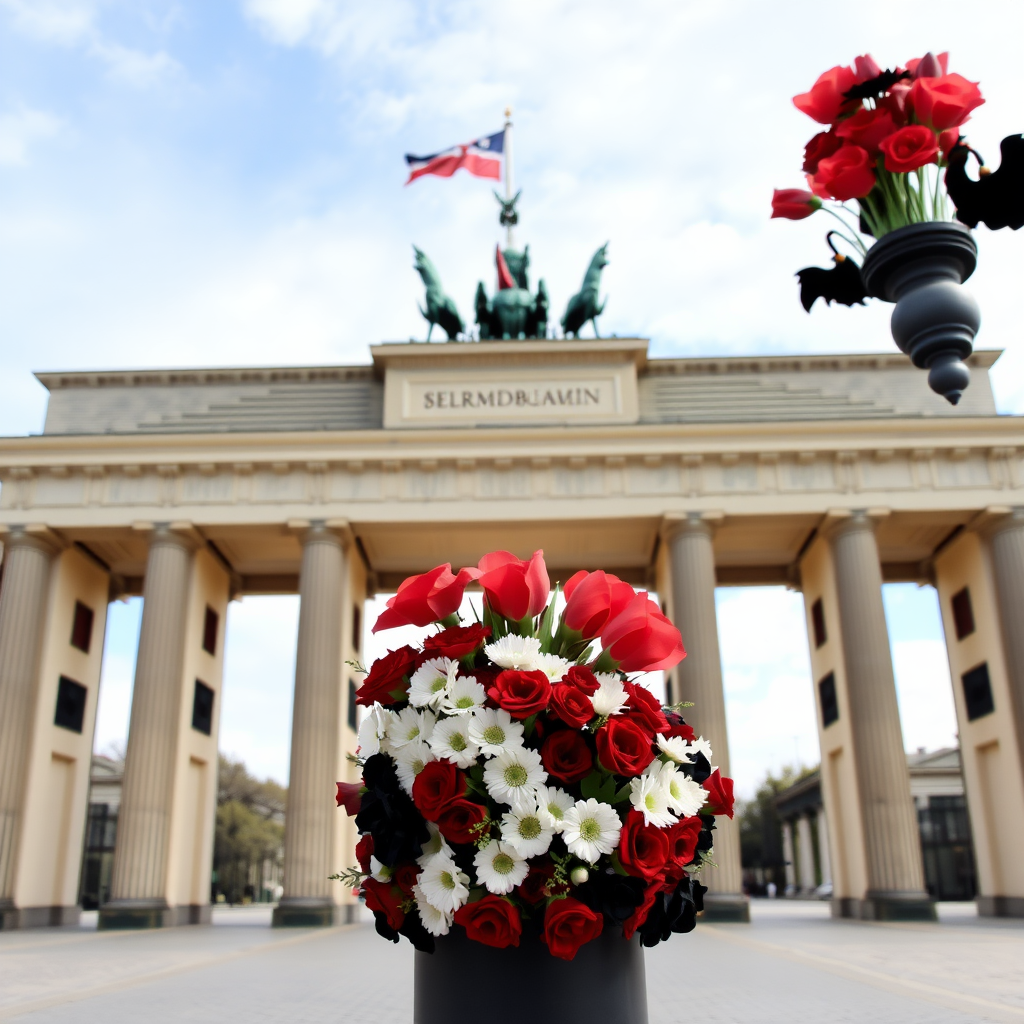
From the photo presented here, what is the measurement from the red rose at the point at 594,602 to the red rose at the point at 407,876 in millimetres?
835

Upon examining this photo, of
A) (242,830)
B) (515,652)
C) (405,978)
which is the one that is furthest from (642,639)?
(242,830)

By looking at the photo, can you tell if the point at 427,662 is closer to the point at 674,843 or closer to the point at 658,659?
the point at 658,659

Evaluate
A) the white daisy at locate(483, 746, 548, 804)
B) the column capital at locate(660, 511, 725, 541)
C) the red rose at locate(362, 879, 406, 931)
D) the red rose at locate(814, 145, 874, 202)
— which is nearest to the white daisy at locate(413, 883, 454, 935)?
the red rose at locate(362, 879, 406, 931)

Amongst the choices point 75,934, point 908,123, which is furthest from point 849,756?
point 908,123

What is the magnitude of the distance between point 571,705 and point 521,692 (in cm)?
14

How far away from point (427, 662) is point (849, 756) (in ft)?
88.3

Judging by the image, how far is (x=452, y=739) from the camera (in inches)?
110

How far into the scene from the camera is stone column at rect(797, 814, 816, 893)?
67.0m

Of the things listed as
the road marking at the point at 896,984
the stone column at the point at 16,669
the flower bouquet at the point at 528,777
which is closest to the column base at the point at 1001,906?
the road marking at the point at 896,984

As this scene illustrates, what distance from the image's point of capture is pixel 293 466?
27.4 meters

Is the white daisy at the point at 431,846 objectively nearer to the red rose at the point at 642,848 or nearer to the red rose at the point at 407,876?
the red rose at the point at 407,876

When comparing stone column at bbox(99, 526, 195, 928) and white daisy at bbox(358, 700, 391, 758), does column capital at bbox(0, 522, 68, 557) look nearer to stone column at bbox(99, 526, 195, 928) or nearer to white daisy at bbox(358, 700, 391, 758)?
stone column at bbox(99, 526, 195, 928)

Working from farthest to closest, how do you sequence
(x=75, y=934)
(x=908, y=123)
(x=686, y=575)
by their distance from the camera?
(x=686, y=575) → (x=75, y=934) → (x=908, y=123)

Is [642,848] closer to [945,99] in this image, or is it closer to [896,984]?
[945,99]
